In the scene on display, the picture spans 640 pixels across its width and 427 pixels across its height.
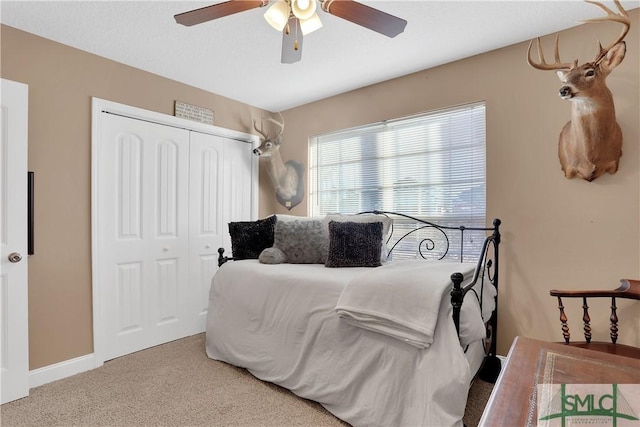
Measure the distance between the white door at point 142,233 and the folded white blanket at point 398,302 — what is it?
1.94 m

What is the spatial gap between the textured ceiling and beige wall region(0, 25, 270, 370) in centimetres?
15

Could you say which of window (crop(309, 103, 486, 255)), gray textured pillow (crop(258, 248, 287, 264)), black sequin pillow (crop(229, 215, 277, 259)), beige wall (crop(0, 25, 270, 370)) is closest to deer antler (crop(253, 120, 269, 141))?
window (crop(309, 103, 486, 255))

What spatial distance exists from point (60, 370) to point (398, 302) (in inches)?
97.7

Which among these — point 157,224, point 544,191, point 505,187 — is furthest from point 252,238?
point 544,191

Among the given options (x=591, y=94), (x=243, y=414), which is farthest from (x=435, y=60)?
(x=243, y=414)

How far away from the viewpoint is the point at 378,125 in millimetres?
3225

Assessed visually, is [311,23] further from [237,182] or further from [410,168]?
[237,182]

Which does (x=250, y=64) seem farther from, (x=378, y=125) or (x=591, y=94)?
(x=591, y=94)

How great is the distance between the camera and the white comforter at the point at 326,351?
157 cm

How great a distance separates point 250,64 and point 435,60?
59.6 inches

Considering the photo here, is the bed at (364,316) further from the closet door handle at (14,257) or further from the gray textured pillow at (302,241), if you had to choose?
the closet door handle at (14,257)

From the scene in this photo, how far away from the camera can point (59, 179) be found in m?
2.44

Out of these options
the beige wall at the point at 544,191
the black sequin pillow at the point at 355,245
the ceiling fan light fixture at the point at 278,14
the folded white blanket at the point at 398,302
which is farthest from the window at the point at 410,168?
the ceiling fan light fixture at the point at 278,14

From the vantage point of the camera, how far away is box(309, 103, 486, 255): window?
2680mm
